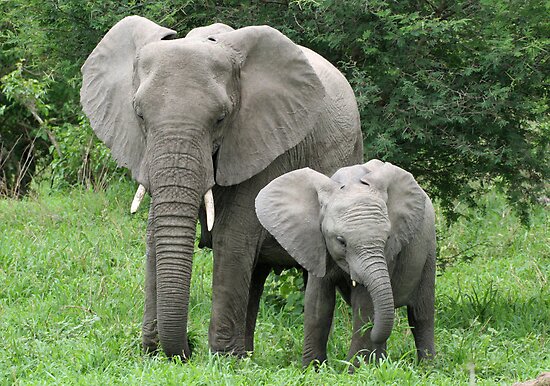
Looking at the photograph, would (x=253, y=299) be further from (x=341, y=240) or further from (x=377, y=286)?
(x=377, y=286)

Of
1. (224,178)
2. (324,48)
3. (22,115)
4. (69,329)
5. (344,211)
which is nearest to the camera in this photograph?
(344,211)

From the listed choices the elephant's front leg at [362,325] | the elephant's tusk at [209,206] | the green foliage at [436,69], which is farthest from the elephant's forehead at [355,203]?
the green foliage at [436,69]

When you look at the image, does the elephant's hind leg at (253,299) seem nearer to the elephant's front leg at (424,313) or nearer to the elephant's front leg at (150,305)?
the elephant's front leg at (150,305)

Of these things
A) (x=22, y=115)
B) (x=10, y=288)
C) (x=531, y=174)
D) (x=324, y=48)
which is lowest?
(x=22, y=115)

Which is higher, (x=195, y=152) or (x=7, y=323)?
(x=195, y=152)

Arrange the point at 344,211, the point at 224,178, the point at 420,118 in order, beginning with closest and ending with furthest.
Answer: the point at 344,211
the point at 224,178
the point at 420,118

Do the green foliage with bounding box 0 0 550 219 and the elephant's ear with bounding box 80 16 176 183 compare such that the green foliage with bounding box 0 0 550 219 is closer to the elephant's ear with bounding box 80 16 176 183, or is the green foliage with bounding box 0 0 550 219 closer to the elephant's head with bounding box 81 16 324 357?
the elephant's head with bounding box 81 16 324 357

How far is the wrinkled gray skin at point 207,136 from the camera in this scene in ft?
21.0

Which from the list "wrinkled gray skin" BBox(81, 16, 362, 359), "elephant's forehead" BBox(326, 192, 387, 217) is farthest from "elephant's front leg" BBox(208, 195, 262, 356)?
"elephant's forehead" BBox(326, 192, 387, 217)

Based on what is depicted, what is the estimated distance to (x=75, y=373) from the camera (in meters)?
6.48

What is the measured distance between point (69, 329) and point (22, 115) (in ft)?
29.6

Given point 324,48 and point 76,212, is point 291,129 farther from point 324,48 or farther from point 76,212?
point 76,212

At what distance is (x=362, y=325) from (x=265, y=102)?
1.49 metres

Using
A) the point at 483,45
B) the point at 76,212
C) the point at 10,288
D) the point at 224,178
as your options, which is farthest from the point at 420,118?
the point at 76,212
